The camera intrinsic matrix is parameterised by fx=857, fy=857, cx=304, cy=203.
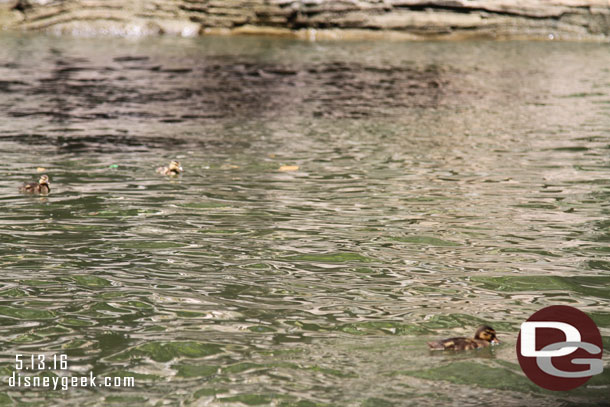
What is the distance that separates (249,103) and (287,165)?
20.6 feet

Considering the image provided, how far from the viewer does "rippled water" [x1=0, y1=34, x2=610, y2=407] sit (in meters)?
5.24

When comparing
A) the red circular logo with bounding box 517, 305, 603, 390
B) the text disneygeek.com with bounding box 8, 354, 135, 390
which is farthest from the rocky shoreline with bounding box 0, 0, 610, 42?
the text disneygeek.com with bounding box 8, 354, 135, 390

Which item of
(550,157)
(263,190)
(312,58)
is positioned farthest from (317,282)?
(312,58)

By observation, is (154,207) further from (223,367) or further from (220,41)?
(220,41)

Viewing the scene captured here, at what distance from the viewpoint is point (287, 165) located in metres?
11.4

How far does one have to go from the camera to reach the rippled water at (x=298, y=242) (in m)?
5.24

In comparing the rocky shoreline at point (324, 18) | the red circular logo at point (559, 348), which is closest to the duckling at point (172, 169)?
the red circular logo at point (559, 348)

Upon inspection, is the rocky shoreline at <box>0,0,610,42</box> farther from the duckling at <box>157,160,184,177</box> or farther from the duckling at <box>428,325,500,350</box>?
the duckling at <box>428,325,500,350</box>

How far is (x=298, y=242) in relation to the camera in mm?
7855

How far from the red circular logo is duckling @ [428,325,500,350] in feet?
0.70

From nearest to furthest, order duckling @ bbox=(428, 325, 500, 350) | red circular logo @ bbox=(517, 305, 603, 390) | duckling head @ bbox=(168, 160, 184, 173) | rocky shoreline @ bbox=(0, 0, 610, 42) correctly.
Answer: red circular logo @ bbox=(517, 305, 603, 390) → duckling @ bbox=(428, 325, 500, 350) → duckling head @ bbox=(168, 160, 184, 173) → rocky shoreline @ bbox=(0, 0, 610, 42)

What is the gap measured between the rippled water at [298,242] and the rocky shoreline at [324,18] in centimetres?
1502

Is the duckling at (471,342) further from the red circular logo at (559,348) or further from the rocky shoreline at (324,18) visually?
the rocky shoreline at (324,18)

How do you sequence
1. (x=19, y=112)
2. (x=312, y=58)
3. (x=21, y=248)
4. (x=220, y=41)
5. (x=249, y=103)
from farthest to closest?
(x=220, y=41)
(x=312, y=58)
(x=249, y=103)
(x=19, y=112)
(x=21, y=248)
